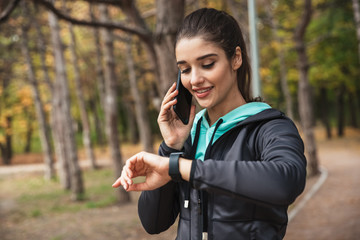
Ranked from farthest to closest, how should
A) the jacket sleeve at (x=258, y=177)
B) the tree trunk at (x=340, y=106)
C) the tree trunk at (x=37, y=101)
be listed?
1. the tree trunk at (x=340, y=106)
2. the tree trunk at (x=37, y=101)
3. the jacket sleeve at (x=258, y=177)

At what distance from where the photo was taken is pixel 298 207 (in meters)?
9.82

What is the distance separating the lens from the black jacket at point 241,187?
4.38 feet

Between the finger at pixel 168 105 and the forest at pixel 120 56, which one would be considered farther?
the forest at pixel 120 56

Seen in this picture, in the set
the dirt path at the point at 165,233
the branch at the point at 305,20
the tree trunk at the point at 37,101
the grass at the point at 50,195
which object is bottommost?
the grass at the point at 50,195

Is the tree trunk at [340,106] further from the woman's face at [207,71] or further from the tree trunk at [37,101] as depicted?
the woman's face at [207,71]

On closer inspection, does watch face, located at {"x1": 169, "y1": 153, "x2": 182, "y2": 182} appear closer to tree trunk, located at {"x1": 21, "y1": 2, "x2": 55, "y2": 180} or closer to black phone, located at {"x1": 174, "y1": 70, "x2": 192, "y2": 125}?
black phone, located at {"x1": 174, "y1": 70, "x2": 192, "y2": 125}

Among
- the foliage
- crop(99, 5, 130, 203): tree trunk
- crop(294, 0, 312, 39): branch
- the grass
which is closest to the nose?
crop(99, 5, 130, 203): tree trunk

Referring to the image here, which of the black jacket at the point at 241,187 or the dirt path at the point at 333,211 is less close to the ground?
the black jacket at the point at 241,187

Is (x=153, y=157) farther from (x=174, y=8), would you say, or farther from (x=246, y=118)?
(x=174, y=8)

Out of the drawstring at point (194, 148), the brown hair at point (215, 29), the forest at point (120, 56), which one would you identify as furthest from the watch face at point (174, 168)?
the forest at point (120, 56)

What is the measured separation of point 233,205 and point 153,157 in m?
0.38

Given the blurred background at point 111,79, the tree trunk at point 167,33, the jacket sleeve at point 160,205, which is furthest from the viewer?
the blurred background at point 111,79

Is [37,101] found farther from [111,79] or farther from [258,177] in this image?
[258,177]

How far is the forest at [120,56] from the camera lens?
612cm
